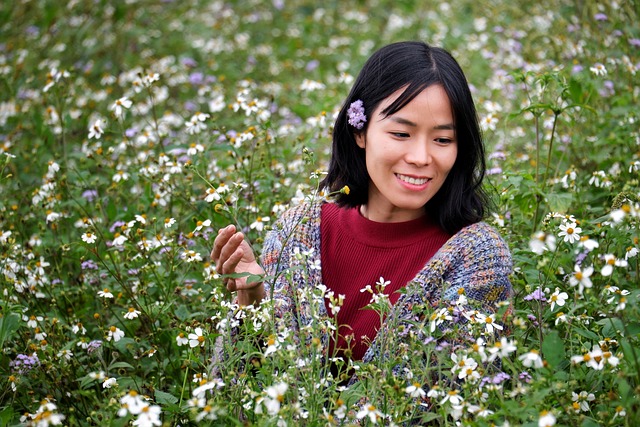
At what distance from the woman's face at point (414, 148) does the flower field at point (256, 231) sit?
26 cm

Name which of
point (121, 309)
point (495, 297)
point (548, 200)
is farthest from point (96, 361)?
point (548, 200)

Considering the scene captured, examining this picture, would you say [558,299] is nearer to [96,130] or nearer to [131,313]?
[131,313]

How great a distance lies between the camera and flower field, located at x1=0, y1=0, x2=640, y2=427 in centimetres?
164

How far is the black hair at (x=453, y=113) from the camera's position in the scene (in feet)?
7.10

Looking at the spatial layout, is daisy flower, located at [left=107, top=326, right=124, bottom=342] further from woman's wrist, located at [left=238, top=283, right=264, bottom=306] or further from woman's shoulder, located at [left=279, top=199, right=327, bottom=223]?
woman's shoulder, located at [left=279, top=199, right=327, bottom=223]

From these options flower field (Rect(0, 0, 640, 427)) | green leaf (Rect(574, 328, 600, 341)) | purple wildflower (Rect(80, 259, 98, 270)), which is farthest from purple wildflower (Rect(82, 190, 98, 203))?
green leaf (Rect(574, 328, 600, 341))

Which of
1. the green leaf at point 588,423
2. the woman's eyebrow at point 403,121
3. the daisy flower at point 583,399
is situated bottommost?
the daisy flower at point 583,399

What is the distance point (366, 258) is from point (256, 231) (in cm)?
55

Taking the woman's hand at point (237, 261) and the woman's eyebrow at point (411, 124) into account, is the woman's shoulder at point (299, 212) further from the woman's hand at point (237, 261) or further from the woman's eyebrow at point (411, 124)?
the woman's eyebrow at point (411, 124)

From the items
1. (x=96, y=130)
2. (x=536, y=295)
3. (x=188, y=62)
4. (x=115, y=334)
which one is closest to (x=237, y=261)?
(x=115, y=334)

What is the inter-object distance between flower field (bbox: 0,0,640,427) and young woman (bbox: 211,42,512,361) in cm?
11

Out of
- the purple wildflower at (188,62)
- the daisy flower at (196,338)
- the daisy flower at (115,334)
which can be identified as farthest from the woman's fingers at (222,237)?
the purple wildflower at (188,62)

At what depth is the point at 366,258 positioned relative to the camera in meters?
2.30

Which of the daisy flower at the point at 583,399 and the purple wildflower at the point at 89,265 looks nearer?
the daisy flower at the point at 583,399
